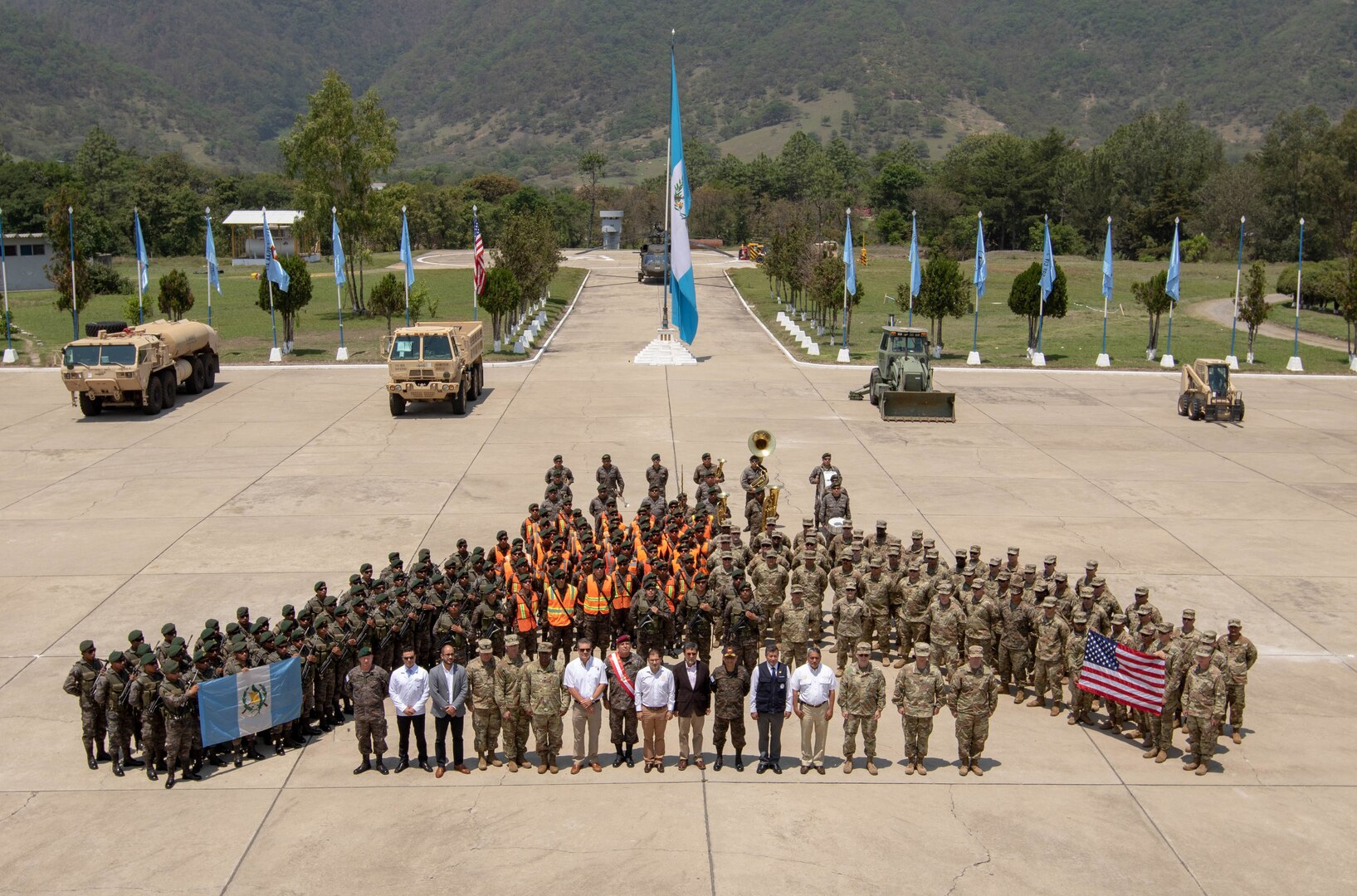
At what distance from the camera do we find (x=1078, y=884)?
865cm

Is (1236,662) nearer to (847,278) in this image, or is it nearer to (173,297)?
(847,278)

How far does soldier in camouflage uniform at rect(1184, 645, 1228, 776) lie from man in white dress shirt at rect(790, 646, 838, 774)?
2.95 meters

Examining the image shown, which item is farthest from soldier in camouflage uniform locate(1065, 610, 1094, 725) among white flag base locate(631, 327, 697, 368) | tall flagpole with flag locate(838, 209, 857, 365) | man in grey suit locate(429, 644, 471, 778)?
tall flagpole with flag locate(838, 209, 857, 365)

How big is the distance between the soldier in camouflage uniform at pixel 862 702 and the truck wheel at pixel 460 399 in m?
17.5

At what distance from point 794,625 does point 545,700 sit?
9.07ft

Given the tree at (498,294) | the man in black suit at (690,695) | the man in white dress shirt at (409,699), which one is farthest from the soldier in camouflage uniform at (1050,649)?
the tree at (498,294)

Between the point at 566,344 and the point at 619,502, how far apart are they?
20916mm

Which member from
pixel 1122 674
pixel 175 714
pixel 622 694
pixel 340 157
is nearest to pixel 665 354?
pixel 340 157

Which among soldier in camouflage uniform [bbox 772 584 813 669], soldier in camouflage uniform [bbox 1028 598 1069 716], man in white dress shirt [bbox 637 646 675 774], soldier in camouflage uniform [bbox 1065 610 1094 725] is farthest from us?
soldier in camouflage uniform [bbox 772 584 813 669]

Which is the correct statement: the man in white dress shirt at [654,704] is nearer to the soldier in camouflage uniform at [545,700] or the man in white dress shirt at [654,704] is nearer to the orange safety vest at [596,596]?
the soldier in camouflage uniform at [545,700]

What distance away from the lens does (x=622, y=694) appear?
10.4 meters

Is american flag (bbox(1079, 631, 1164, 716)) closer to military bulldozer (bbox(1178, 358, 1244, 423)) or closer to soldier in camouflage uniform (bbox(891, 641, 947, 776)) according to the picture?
soldier in camouflage uniform (bbox(891, 641, 947, 776))

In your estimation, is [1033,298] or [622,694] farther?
[1033,298]

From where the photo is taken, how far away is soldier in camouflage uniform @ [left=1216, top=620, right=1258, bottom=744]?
10.8 metres
